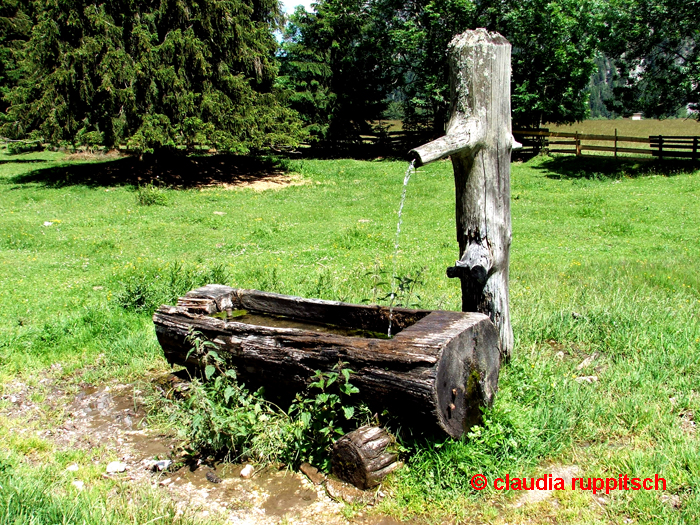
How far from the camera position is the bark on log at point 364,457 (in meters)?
3.83

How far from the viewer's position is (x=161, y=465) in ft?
14.1

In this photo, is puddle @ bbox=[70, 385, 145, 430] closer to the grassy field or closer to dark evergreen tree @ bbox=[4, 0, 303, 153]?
the grassy field

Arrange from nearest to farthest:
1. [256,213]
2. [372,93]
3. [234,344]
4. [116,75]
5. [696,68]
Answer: [234,344] < [256,213] < [116,75] < [696,68] < [372,93]

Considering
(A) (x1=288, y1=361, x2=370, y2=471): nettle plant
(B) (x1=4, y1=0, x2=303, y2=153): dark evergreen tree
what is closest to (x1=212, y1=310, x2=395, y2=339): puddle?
(A) (x1=288, y1=361, x2=370, y2=471): nettle plant

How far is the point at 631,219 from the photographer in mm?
13703

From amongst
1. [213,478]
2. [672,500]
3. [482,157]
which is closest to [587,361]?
[672,500]

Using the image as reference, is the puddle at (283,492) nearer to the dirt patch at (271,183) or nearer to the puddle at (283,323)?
the puddle at (283,323)

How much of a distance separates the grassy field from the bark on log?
154 mm

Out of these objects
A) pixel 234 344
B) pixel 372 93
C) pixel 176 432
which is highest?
pixel 372 93

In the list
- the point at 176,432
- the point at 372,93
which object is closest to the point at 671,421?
the point at 176,432

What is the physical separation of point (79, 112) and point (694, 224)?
709 inches

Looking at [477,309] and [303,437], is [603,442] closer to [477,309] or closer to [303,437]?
[477,309]

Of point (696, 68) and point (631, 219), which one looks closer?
point (631, 219)

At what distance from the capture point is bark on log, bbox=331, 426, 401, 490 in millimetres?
3828
